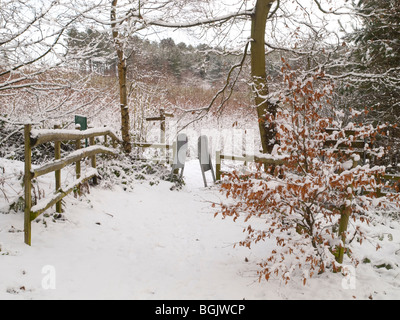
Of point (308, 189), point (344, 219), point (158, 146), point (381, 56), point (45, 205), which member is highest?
point (381, 56)

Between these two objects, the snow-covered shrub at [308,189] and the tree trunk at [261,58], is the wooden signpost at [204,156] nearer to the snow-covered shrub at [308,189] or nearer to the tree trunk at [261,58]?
the tree trunk at [261,58]

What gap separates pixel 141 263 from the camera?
435 centimetres

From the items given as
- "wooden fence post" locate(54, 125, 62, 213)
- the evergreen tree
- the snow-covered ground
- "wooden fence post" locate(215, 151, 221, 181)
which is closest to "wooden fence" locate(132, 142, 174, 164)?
"wooden fence post" locate(215, 151, 221, 181)

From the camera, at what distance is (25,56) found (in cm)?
443

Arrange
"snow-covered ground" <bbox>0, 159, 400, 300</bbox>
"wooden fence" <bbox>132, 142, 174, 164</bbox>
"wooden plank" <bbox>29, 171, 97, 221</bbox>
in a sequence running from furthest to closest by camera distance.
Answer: "wooden fence" <bbox>132, 142, 174, 164</bbox> < "wooden plank" <bbox>29, 171, 97, 221</bbox> < "snow-covered ground" <bbox>0, 159, 400, 300</bbox>

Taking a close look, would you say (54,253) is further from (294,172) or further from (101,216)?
(294,172)

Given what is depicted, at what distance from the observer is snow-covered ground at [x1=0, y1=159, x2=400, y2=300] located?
11.1ft

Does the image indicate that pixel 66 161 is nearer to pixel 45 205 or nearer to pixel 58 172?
pixel 58 172

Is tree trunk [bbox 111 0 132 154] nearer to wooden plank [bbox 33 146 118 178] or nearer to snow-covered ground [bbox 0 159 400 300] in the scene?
wooden plank [bbox 33 146 118 178]

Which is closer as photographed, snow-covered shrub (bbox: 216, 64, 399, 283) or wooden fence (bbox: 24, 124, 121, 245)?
snow-covered shrub (bbox: 216, 64, 399, 283)

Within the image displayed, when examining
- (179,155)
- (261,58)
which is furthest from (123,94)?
(261,58)

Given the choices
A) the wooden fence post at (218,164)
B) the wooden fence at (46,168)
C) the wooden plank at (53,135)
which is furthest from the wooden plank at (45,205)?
the wooden fence post at (218,164)

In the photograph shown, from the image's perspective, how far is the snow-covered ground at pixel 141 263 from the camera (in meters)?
3.39
